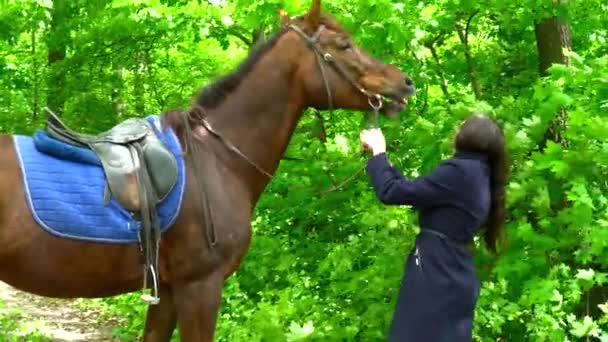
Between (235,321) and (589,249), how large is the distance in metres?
2.73

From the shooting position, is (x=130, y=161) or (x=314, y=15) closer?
(x=130, y=161)

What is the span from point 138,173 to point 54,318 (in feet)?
17.0

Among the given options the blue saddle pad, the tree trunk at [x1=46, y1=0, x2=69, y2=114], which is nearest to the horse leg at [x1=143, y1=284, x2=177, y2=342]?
the blue saddle pad

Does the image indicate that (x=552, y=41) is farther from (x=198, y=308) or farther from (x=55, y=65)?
(x=55, y=65)

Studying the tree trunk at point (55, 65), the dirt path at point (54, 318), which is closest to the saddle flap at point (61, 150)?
the dirt path at point (54, 318)

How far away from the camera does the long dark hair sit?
324 centimetres

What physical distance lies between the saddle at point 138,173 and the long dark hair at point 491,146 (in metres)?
1.40

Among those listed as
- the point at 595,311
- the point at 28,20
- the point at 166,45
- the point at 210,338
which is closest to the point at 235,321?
the point at 210,338

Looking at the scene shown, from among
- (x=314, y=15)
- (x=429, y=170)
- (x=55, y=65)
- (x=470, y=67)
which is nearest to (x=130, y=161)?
(x=314, y=15)

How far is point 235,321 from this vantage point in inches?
218

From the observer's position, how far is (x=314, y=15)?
12.5 ft

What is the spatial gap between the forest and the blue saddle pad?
1.14m

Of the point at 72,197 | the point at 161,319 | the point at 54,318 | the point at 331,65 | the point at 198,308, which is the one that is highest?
the point at 331,65

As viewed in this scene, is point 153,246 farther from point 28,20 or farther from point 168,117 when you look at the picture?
point 28,20
